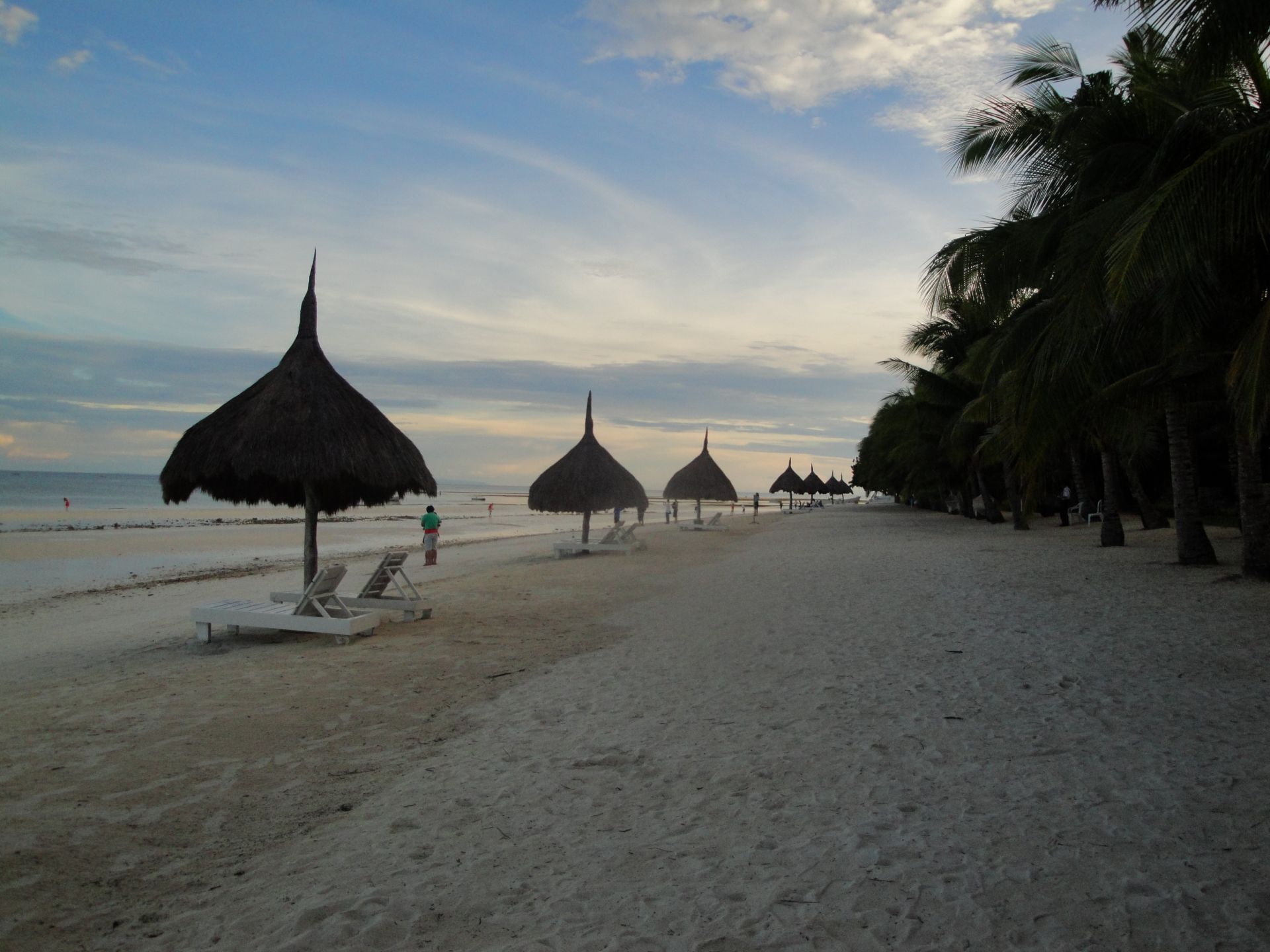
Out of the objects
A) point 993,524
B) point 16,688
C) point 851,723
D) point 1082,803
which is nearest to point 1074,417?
point 851,723

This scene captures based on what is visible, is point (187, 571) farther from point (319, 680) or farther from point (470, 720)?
point (470, 720)

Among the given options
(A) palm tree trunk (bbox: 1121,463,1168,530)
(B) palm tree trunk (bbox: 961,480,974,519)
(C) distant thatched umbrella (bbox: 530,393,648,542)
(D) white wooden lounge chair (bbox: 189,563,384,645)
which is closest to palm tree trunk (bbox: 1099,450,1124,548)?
(A) palm tree trunk (bbox: 1121,463,1168,530)

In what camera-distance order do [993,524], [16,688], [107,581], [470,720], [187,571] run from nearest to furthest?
1. [470,720]
2. [16,688]
3. [107,581]
4. [187,571]
5. [993,524]

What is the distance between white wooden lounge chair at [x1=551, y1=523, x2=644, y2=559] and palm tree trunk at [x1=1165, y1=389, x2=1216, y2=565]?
949 cm

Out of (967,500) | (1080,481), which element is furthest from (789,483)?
(1080,481)

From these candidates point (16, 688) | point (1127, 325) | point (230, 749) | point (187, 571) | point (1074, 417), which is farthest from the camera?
point (187, 571)

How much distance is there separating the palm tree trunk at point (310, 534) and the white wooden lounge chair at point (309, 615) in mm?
591

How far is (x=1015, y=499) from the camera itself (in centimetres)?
2095

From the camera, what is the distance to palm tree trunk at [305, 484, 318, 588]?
8219 millimetres

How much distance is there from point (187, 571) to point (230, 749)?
13.8 meters

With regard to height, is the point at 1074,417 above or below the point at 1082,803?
above

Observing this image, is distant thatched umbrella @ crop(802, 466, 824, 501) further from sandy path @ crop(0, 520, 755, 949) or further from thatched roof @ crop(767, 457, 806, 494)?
sandy path @ crop(0, 520, 755, 949)

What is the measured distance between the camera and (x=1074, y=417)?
1015 cm

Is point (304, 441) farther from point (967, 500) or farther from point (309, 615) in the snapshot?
point (967, 500)
